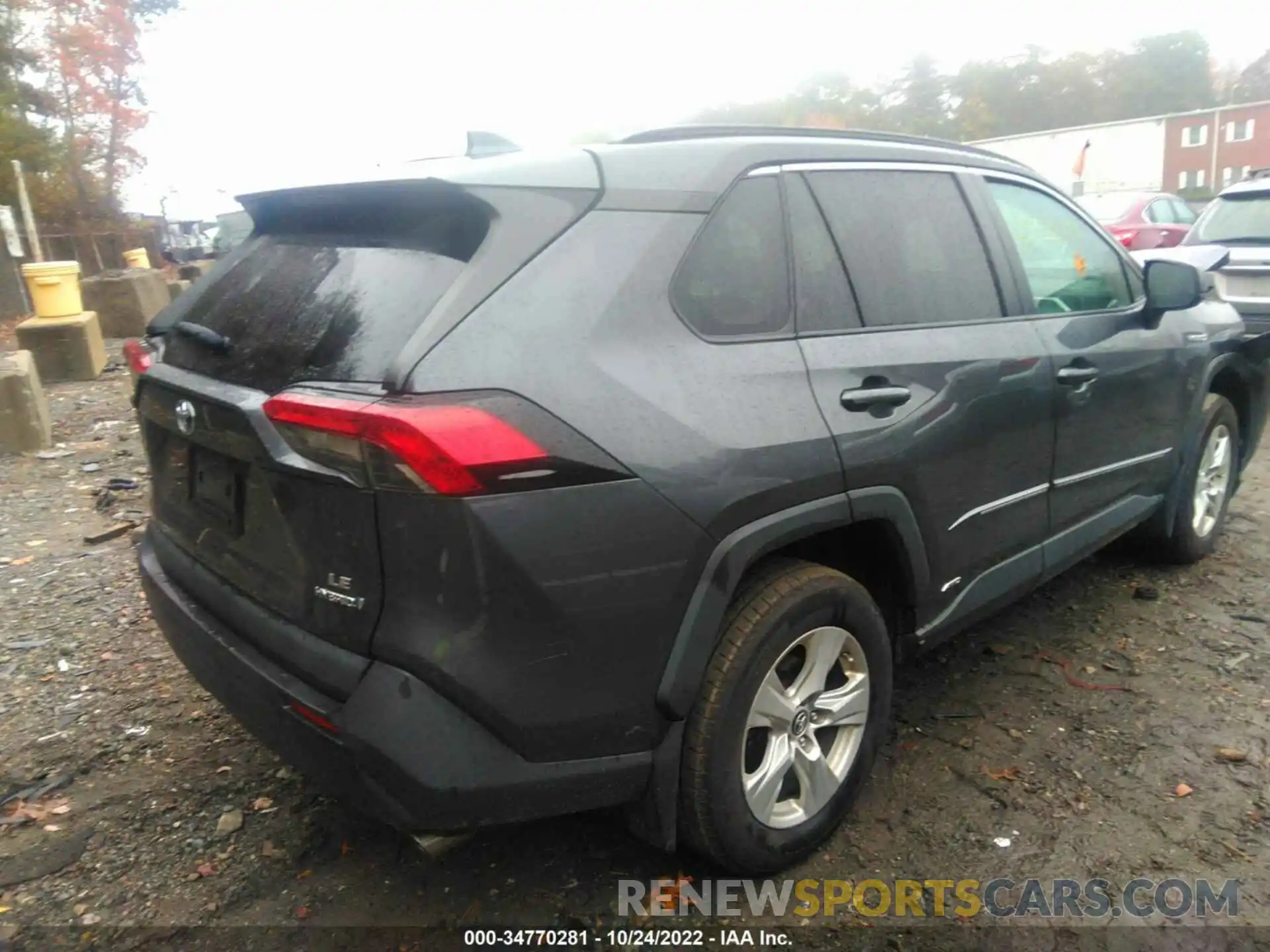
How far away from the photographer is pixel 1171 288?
371 centimetres

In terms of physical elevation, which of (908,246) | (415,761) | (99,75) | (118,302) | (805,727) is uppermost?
(99,75)

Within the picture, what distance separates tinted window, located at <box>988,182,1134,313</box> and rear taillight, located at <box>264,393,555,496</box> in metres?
2.13

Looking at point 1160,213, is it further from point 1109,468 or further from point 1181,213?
point 1109,468

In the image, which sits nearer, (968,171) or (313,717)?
(313,717)

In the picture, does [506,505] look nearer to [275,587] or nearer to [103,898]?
[275,587]

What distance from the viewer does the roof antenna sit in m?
2.54

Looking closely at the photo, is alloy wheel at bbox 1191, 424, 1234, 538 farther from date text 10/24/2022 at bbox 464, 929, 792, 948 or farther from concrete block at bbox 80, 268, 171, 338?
concrete block at bbox 80, 268, 171, 338

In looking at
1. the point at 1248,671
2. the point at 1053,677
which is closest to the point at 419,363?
the point at 1053,677

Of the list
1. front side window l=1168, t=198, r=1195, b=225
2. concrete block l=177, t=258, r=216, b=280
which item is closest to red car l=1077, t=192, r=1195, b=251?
front side window l=1168, t=198, r=1195, b=225

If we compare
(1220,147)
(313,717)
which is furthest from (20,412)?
(1220,147)

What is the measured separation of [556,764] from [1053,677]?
89.6 inches

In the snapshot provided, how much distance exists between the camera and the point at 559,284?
2.03m
